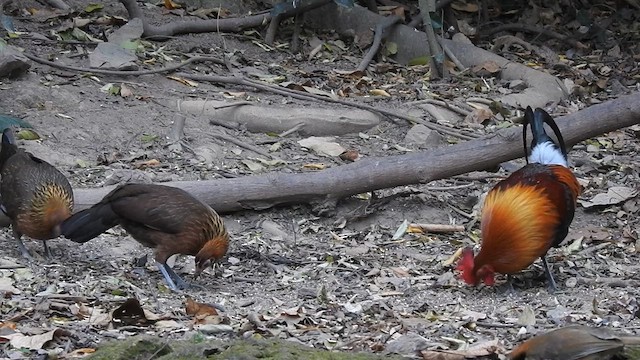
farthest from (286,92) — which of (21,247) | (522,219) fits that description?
(522,219)

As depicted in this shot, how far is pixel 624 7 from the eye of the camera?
1191 cm

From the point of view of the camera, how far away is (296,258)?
6133 mm

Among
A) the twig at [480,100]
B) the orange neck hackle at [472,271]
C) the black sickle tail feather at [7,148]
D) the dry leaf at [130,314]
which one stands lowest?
the twig at [480,100]

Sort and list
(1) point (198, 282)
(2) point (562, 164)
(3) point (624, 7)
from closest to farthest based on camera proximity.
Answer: (1) point (198, 282)
(2) point (562, 164)
(3) point (624, 7)

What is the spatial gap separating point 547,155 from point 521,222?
2.83 feet

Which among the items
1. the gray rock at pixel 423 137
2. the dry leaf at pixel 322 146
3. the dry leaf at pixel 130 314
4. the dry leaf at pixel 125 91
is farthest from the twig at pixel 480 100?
the dry leaf at pixel 130 314

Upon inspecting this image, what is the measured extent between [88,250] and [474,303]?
225cm

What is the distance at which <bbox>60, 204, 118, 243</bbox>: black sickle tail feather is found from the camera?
5.54 metres

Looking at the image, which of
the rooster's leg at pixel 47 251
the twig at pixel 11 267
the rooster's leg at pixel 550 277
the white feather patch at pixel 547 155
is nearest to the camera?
the twig at pixel 11 267

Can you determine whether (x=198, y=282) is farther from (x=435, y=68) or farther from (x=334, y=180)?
(x=435, y=68)

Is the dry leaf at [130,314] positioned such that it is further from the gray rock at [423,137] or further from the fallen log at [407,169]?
the gray rock at [423,137]

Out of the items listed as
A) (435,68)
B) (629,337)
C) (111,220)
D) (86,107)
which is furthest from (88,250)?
(435,68)

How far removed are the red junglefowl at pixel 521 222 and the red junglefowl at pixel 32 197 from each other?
225 cm

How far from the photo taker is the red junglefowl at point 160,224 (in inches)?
219
